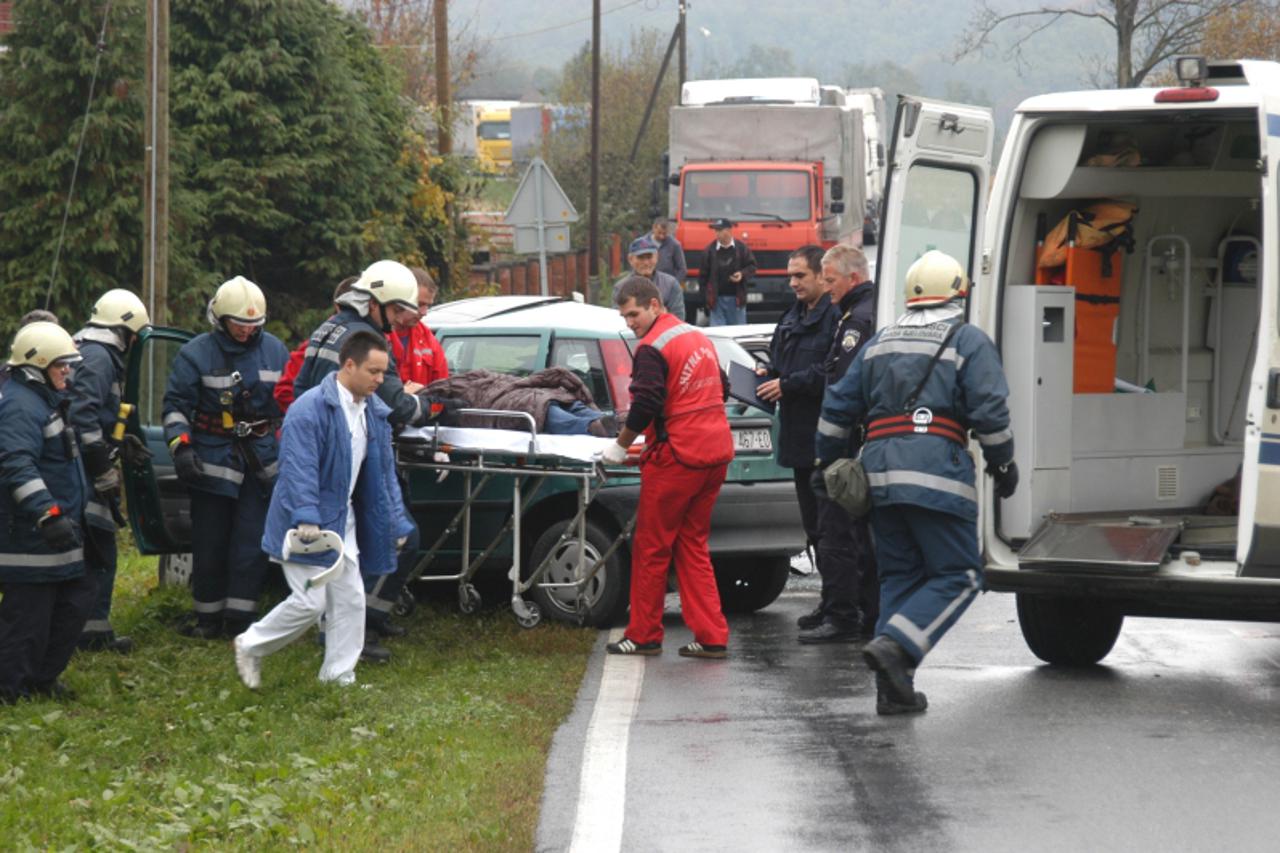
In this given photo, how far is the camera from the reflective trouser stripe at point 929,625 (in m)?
8.38

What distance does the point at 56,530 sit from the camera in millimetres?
8906

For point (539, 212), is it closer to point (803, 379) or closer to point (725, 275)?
point (725, 275)

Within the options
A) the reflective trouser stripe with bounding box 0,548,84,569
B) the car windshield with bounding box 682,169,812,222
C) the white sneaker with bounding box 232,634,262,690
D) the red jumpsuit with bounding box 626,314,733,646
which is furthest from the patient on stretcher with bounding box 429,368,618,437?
the car windshield with bounding box 682,169,812,222

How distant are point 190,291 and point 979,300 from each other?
14.6m

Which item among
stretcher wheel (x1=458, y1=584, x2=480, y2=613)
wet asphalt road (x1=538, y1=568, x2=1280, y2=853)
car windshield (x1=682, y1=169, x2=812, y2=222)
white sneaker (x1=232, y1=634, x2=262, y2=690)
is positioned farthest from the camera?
car windshield (x1=682, y1=169, x2=812, y2=222)

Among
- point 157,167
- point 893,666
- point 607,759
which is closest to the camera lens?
point 607,759

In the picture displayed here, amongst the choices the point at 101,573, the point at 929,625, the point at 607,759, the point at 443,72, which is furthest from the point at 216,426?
the point at 443,72

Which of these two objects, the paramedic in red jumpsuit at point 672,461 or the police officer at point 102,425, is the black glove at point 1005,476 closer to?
the paramedic in red jumpsuit at point 672,461

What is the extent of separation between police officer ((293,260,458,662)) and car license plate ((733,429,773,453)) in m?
1.90

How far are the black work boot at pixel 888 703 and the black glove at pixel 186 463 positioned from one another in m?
3.99

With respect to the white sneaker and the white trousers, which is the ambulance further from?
the white sneaker

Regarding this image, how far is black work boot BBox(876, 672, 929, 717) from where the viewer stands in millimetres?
8312

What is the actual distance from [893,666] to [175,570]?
19.0 ft

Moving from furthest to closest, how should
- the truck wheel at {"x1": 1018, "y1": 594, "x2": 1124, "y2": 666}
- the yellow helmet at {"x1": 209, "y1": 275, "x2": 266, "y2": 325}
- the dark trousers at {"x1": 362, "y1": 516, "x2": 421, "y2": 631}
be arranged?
the yellow helmet at {"x1": 209, "y1": 275, "x2": 266, "y2": 325}, the dark trousers at {"x1": 362, "y1": 516, "x2": 421, "y2": 631}, the truck wheel at {"x1": 1018, "y1": 594, "x2": 1124, "y2": 666}
